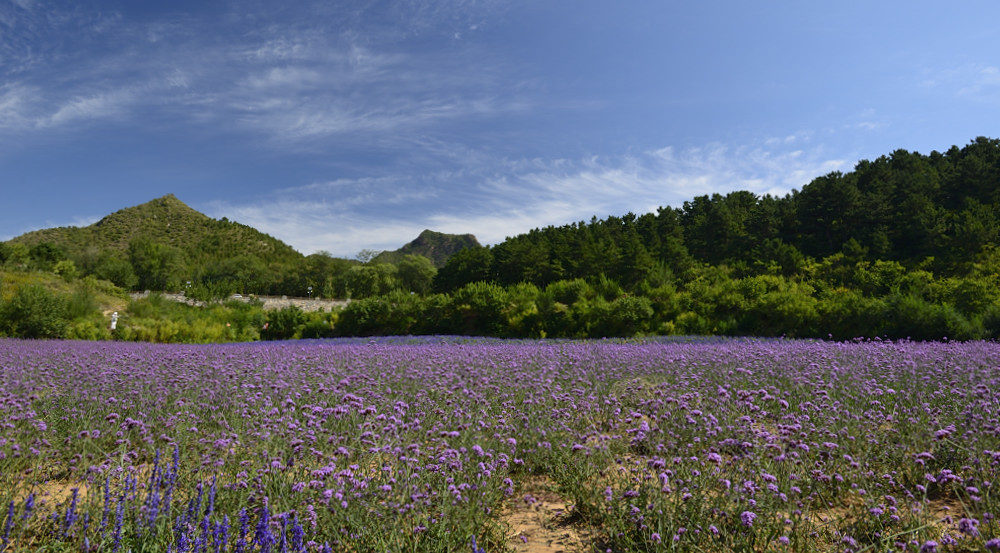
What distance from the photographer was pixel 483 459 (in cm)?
324

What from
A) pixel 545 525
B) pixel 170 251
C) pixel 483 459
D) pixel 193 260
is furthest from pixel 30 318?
pixel 193 260

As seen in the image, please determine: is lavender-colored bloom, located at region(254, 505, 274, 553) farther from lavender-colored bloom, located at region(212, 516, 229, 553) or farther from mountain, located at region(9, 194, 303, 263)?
mountain, located at region(9, 194, 303, 263)

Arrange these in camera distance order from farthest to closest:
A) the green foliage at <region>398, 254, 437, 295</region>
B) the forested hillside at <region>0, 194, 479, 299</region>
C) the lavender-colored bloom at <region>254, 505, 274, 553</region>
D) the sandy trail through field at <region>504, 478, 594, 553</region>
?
the green foliage at <region>398, 254, 437, 295</region>
the forested hillside at <region>0, 194, 479, 299</region>
the sandy trail through field at <region>504, 478, 594, 553</region>
the lavender-colored bloom at <region>254, 505, 274, 553</region>

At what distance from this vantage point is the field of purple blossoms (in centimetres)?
237

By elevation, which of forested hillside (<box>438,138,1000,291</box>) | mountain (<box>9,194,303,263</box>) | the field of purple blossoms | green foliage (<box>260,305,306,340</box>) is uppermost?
mountain (<box>9,194,303,263</box>)

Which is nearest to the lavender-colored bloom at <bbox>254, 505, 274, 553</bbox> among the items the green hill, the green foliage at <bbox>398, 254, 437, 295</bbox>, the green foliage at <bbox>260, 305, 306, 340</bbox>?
the green foliage at <bbox>260, 305, 306, 340</bbox>

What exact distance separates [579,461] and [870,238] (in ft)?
94.0

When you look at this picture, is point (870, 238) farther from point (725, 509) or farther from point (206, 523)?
point (206, 523)

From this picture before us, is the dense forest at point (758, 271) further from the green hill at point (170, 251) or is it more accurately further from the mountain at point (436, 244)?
the mountain at point (436, 244)

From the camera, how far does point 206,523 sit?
1823mm

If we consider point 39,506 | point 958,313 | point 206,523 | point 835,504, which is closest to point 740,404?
point 835,504

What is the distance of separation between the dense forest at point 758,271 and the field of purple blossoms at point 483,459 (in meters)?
8.80

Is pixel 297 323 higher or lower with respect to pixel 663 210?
lower

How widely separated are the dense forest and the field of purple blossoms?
880 centimetres
